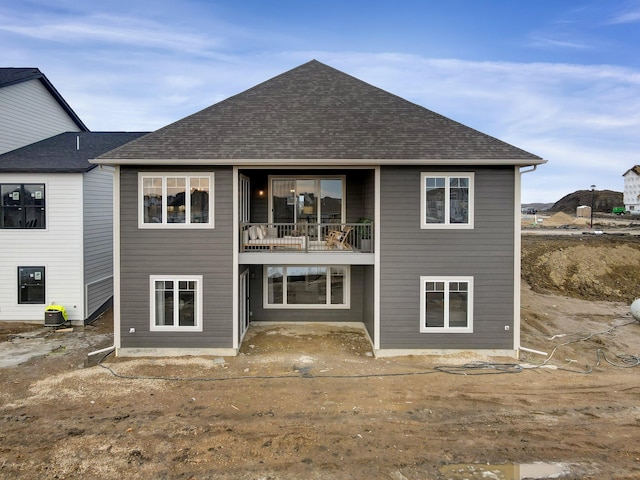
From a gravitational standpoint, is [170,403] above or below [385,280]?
below

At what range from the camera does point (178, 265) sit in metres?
10.1

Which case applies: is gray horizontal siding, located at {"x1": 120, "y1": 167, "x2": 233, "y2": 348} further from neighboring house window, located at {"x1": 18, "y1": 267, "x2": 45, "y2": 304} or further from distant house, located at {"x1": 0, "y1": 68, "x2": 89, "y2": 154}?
distant house, located at {"x1": 0, "y1": 68, "x2": 89, "y2": 154}

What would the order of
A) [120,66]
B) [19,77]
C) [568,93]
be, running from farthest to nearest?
[568,93] → [120,66] → [19,77]

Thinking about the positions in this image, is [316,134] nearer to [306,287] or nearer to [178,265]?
[306,287]

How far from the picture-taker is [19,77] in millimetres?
15508

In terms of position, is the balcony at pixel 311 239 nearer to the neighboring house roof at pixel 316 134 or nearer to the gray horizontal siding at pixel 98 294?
the neighboring house roof at pixel 316 134

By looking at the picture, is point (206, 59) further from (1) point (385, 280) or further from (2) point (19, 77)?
(1) point (385, 280)

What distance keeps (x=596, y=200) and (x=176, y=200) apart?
4863 inches

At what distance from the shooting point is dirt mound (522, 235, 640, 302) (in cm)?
1952

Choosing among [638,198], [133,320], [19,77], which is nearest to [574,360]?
[133,320]

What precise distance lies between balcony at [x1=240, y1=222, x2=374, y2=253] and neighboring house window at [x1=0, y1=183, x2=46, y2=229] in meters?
8.23

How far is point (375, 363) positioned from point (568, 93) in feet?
109

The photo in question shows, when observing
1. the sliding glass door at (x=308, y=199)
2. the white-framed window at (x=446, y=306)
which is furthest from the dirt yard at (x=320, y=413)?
the sliding glass door at (x=308, y=199)

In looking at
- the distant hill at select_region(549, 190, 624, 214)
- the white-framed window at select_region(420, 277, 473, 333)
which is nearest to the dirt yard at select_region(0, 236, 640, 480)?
the white-framed window at select_region(420, 277, 473, 333)
